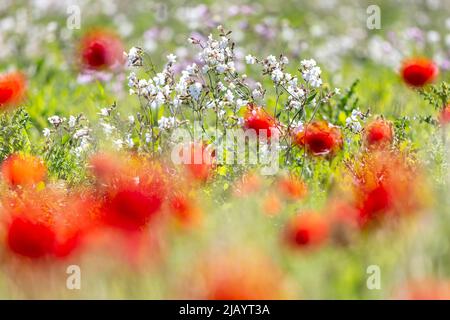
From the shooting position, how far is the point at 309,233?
1896mm

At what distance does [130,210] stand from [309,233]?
428mm

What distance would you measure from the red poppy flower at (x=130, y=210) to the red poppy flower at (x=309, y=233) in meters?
0.35

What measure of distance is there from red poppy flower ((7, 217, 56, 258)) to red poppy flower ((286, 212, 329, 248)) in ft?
1.73

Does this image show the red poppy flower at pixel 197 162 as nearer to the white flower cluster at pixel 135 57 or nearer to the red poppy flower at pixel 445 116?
the white flower cluster at pixel 135 57

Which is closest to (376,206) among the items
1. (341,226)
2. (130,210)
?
(341,226)

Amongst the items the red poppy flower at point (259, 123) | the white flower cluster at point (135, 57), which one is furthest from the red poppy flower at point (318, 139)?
the white flower cluster at point (135, 57)

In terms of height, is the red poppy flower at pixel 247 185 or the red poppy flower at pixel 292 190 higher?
the red poppy flower at pixel 247 185

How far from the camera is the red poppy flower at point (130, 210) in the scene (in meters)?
2.00

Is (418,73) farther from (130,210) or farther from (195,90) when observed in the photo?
(130,210)

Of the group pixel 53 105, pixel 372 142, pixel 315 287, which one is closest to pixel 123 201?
pixel 315 287

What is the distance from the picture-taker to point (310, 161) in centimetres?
329

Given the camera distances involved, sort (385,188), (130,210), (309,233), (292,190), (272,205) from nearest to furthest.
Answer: (309,233), (130,210), (385,188), (272,205), (292,190)

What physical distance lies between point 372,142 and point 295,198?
2.15ft

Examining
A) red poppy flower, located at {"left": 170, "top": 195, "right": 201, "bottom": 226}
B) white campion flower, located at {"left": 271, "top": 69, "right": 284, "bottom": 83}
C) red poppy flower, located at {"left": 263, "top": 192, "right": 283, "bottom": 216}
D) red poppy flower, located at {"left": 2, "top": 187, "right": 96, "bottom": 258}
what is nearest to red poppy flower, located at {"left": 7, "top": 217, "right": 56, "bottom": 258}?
red poppy flower, located at {"left": 2, "top": 187, "right": 96, "bottom": 258}
